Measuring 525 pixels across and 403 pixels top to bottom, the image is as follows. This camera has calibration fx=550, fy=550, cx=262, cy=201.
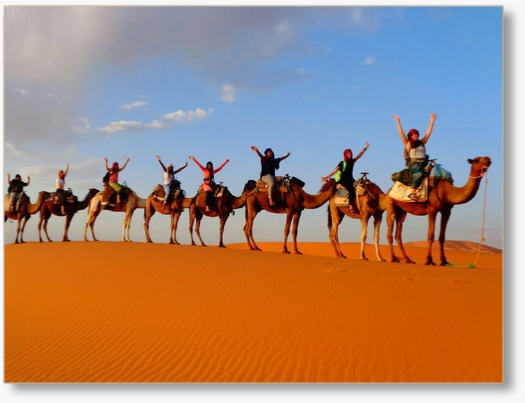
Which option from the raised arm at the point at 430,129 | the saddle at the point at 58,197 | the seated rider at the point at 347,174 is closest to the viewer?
the raised arm at the point at 430,129

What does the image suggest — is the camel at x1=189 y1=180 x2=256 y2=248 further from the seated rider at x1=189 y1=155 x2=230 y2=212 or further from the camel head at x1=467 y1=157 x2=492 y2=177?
A: the camel head at x1=467 y1=157 x2=492 y2=177

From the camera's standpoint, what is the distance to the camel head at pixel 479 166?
1082cm

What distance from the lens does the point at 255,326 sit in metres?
7.96

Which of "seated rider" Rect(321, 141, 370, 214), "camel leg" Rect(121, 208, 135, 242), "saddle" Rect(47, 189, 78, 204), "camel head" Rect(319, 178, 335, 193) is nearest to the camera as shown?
"seated rider" Rect(321, 141, 370, 214)

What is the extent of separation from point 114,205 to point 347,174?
8274mm

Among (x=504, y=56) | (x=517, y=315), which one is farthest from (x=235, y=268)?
(x=504, y=56)

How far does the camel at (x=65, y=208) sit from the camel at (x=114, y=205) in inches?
12.5

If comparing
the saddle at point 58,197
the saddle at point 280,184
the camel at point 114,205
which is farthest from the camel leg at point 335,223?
the saddle at point 58,197

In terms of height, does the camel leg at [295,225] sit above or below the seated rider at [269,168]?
below

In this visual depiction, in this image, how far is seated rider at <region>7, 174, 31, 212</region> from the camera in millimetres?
10586

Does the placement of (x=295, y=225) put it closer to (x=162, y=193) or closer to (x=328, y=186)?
(x=328, y=186)

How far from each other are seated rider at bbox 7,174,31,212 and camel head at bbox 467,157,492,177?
29.4 feet

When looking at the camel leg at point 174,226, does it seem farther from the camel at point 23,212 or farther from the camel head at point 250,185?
the camel at point 23,212

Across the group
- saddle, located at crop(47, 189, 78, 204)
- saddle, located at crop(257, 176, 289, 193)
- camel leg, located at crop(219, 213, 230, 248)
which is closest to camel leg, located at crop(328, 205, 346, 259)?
saddle, located at crop(257, 176, 289, 193)
